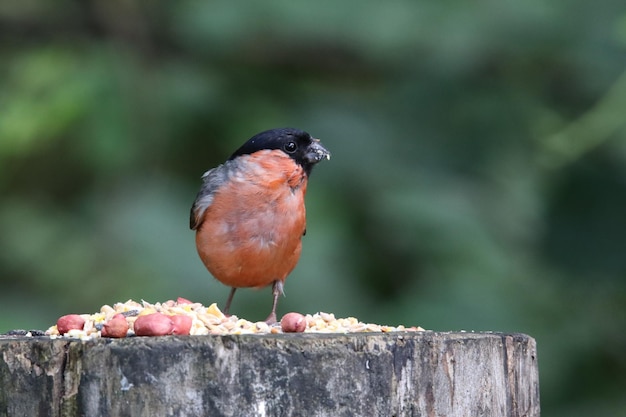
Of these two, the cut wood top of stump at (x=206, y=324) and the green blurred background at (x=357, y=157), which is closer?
the cut wood top of stump at (x=206, y=324)

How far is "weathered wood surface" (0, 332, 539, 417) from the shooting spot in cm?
343

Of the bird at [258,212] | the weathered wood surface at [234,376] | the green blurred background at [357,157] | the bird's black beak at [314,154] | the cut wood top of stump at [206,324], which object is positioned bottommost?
the weathered wood surface at [234,376]

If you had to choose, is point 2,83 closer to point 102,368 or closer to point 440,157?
point 440,157

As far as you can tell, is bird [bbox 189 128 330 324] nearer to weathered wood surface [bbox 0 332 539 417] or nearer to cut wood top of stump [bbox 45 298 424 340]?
cut wood top of stump [bbox 45 298 424 340]

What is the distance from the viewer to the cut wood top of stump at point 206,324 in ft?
13.1

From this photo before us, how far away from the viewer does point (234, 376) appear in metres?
3.46

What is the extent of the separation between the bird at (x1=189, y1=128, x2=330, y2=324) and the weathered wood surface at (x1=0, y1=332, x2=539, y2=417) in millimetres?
2201

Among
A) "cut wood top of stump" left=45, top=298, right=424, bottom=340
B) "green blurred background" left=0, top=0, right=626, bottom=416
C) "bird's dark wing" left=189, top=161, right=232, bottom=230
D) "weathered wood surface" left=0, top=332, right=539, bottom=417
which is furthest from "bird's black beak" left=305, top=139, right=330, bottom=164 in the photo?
"weathered wood surface" left=0, top=332, right=539, bottom=417

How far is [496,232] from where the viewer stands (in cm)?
927

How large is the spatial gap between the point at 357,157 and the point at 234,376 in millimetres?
5798

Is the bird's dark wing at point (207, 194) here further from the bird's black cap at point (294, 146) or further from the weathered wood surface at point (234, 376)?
the weathered wood surface at point (234, 376)

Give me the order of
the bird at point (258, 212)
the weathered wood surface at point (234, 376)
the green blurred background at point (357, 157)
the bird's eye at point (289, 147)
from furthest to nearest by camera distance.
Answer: the green blurred background at point (357, 157), the bird's eye at point (289, 147), the bird at point (258, 212), the weathered wood surface at point (234, 376)

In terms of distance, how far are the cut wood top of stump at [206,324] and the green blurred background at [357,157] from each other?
3329 mm

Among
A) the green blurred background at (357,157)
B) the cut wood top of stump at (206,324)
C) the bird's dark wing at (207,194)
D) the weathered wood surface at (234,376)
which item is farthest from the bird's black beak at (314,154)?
the weathered wood surface at (234,376)
